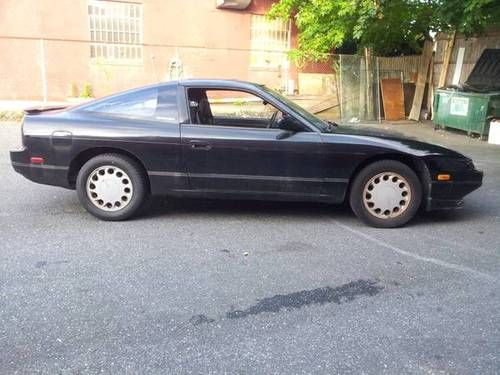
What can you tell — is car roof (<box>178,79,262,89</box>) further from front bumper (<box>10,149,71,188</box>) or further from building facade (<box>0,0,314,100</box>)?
building facade (<box>0,0,314,100</box>)

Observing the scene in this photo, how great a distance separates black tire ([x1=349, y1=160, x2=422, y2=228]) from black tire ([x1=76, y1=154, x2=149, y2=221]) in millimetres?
2142

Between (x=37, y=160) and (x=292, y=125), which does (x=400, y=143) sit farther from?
(x=37, y=160)

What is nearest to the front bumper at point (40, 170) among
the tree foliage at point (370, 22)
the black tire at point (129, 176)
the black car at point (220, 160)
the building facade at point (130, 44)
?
the black car at point (220, 160)

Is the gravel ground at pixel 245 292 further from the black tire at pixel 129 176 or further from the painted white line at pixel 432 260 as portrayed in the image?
the black tire at pixel 129 176

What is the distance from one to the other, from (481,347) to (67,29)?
14539mm

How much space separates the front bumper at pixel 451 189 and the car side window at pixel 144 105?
270cm

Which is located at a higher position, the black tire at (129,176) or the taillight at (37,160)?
the taillight at (37,160)

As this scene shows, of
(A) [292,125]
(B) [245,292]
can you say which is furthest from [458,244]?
(B) [245,292]

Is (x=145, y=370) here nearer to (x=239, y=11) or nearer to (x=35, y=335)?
(x=35, y=335)

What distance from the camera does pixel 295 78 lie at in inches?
672

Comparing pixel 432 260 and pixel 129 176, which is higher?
pixel 129 176

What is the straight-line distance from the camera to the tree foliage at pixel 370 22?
38.1 ft

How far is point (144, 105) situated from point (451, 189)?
3221mm

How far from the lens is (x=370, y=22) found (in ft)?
41.3
